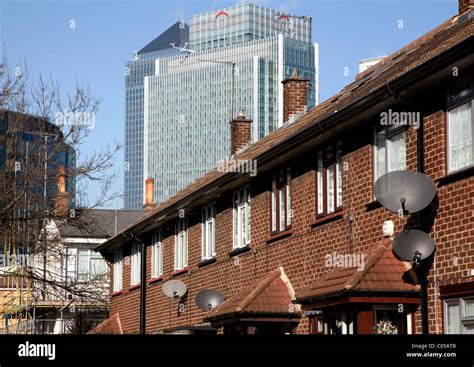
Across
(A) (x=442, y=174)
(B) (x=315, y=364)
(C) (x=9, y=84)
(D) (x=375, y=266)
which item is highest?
(C) (x=9, y=84)

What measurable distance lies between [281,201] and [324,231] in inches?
121

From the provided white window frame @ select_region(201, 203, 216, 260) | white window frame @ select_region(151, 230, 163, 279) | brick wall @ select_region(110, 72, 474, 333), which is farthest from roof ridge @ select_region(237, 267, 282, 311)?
white window frame @ select_region(151, 230, 163, 279)

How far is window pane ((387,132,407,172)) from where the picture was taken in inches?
737

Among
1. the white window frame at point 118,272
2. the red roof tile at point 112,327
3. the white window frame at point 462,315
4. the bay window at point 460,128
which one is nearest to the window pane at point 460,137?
the bay window at point 460,128

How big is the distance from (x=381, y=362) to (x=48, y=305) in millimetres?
44935

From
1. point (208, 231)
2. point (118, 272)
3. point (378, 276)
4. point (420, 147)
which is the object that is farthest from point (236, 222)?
Answer: point (118, 272)

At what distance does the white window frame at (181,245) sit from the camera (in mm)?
32625

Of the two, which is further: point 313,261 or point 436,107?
point 313,261

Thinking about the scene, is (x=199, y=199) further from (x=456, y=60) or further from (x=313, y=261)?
(x=456, y=60)

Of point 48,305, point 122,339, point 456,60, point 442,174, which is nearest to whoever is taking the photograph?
point 122,339

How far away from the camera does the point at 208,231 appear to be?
99.8 feet

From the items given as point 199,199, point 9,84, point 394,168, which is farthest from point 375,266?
point 9,84

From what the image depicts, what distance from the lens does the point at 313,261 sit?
22234mm

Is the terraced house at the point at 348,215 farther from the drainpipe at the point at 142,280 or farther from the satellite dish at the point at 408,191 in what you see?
the drainpipe at the point at 142,280
